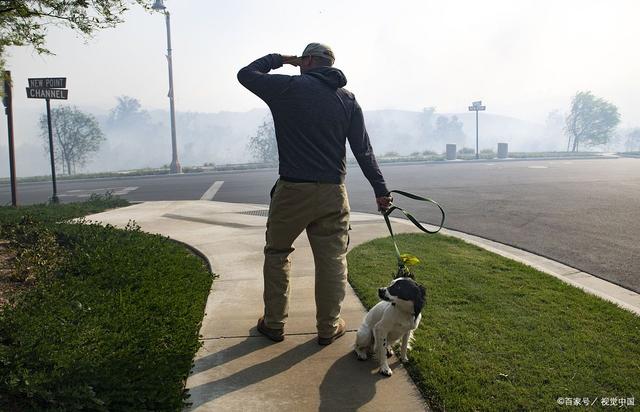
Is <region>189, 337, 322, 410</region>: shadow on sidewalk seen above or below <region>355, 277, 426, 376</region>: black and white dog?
below

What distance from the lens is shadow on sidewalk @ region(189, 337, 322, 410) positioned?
2943 mm

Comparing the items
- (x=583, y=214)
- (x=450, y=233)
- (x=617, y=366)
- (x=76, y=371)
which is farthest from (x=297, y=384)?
(x=583, y=214)

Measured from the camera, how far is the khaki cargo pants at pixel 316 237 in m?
3.38

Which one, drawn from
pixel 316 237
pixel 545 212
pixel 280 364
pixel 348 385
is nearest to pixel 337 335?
pixel 280 364

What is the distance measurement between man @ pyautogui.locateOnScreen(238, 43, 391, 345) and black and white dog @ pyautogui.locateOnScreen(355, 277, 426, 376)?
0.35 m

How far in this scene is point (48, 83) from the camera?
1170 centimetres

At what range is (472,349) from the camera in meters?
3.43

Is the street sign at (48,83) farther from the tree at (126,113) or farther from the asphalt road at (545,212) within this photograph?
the tree at (126,113)

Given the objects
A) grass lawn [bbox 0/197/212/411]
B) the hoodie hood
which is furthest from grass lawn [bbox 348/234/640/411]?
the hoodie hood

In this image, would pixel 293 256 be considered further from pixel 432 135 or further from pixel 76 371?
pixel 432 135

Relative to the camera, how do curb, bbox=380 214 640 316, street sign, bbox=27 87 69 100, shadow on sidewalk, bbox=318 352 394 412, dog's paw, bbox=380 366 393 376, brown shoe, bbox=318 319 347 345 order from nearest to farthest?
shadow on sidewalk, bbox=318 352 394 412
dog's paw, bbox=380 366 393 376
brown shoe, bbox=318 319 347 345
curb, bbox=380 214 640 316
street sign, bbox=27 87 69 100

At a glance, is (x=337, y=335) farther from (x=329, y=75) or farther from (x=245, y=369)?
(x=329, y=75)

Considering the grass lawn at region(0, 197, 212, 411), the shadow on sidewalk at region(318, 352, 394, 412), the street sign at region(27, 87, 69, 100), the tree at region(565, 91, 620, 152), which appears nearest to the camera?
the grass lawn at region(0, 197, 212, 411)

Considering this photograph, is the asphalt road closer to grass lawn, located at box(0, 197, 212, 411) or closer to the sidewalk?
the sidewalk
